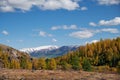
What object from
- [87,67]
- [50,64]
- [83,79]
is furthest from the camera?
[50,64]

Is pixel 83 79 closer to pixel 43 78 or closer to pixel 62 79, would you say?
pixel 62 79

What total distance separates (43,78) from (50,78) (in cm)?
78

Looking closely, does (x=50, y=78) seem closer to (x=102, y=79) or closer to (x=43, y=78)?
(x=43, y=78)

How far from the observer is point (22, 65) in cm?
17988

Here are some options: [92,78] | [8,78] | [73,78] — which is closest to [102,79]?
[92,78]

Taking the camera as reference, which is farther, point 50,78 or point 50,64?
point 50,64

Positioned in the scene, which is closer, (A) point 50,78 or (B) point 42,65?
(A) point 50,78

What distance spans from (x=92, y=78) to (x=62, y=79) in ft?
11.7

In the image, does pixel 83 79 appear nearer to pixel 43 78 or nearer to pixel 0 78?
pixel 43 78

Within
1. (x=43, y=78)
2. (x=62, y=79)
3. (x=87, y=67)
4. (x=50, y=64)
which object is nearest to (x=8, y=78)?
(x=43, y=78)

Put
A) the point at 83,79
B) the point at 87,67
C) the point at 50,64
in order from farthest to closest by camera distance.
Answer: the point at 50,64 → the point at 87,67 → the point at 83,79

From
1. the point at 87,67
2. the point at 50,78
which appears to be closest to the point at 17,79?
the point at 50,78

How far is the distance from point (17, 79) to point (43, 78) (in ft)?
9.43

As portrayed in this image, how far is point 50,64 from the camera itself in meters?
176
